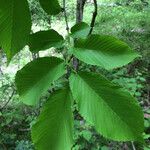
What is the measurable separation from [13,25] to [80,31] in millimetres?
156

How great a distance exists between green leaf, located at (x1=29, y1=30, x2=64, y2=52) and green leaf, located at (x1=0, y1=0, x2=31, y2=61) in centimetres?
7

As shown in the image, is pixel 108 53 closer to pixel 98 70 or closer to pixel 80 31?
pixel 80 31

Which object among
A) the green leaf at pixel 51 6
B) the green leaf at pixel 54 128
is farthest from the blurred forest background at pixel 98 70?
the green leaf at pixel 54 128

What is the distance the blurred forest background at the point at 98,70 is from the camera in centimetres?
303

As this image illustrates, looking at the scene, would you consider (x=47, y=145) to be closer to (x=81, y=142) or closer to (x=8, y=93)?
(x=81, y=142)

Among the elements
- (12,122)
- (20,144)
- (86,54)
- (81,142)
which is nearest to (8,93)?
(12,122)

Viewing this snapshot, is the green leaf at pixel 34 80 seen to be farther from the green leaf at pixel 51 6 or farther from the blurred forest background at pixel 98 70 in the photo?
the blurred forest background at pixel 98 70

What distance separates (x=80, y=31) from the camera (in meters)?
0.62

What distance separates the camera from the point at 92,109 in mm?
506

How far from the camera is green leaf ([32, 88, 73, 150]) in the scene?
0.50 meters

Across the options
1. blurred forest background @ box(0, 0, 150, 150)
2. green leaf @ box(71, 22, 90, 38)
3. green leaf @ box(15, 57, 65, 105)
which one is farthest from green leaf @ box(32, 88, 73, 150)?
blurred forest background @ box(0, 0, 150, 150)

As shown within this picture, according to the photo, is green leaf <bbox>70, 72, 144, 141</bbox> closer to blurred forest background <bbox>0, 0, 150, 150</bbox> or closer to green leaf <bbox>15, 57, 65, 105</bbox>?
green leaf <bbox>15, 57, 65, 105</bbox>

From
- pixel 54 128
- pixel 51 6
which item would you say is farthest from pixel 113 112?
pixel 51 6

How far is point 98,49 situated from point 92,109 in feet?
0.32
